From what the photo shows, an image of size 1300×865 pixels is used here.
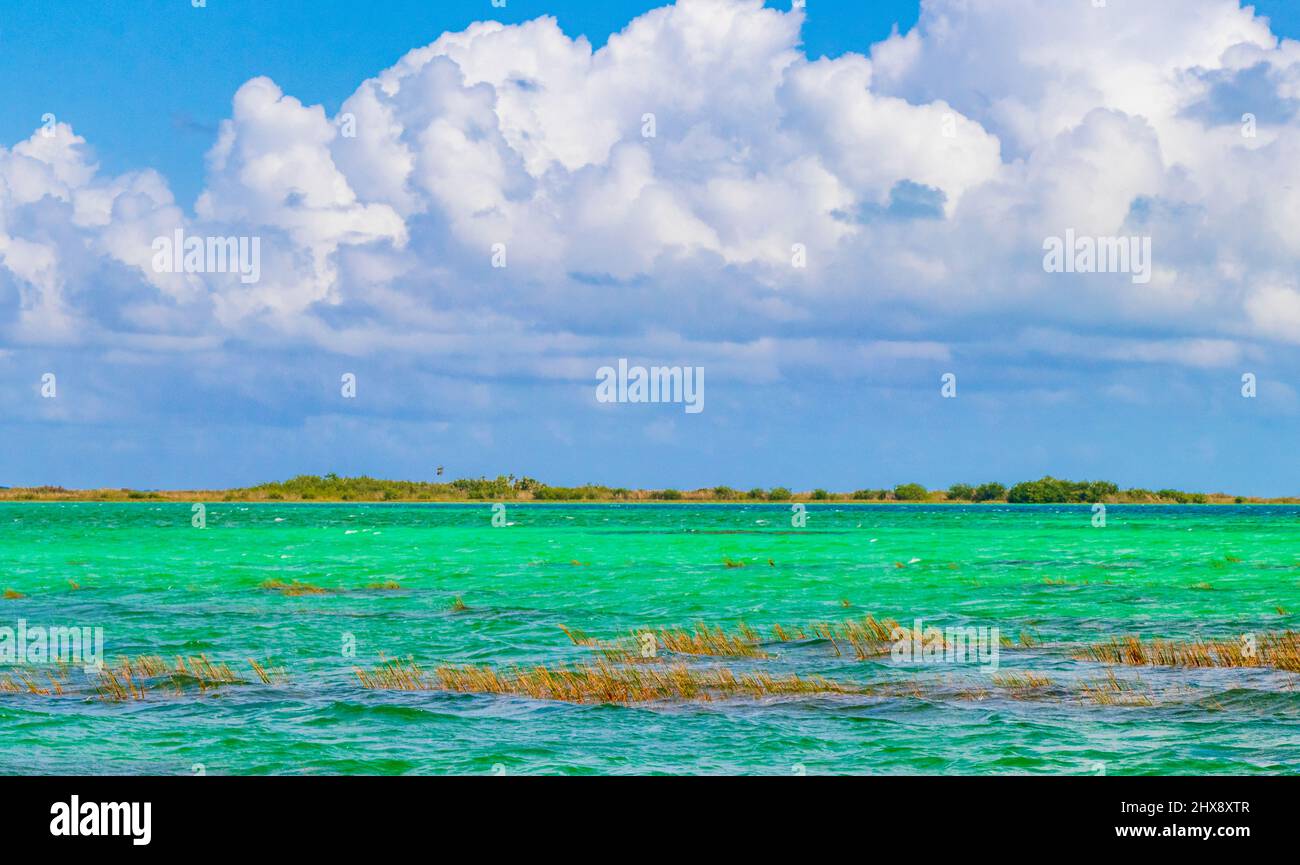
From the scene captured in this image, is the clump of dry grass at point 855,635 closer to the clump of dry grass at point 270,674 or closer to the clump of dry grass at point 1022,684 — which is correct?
the clump of dry grass at point 1022,684

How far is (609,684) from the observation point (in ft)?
105

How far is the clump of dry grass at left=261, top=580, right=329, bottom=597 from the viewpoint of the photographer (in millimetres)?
61250

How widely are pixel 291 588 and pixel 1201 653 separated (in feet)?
141

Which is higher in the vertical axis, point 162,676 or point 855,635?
point 855,635

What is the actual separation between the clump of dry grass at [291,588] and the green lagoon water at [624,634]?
109 centimetres

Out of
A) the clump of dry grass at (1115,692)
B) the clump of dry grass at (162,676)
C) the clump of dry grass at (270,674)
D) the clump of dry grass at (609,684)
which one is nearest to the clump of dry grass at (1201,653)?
the clump of dry grass at (1115,692)

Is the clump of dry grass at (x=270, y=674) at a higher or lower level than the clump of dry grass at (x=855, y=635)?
lower

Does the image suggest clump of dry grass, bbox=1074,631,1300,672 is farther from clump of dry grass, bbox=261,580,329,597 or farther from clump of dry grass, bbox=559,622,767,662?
clump of dry grass, bbox=261,580,329,597

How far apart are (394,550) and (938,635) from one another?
7248cm

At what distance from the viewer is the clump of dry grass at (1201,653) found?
3519 cm

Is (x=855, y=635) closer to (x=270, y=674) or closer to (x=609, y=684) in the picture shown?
(x=609, y=684)

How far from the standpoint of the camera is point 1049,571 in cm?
7550

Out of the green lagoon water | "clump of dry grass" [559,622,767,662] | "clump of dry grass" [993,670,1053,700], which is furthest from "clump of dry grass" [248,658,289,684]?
"clump of dry grass" [993,670,1053,700]

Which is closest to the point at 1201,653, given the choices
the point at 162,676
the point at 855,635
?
the point at 855,635
